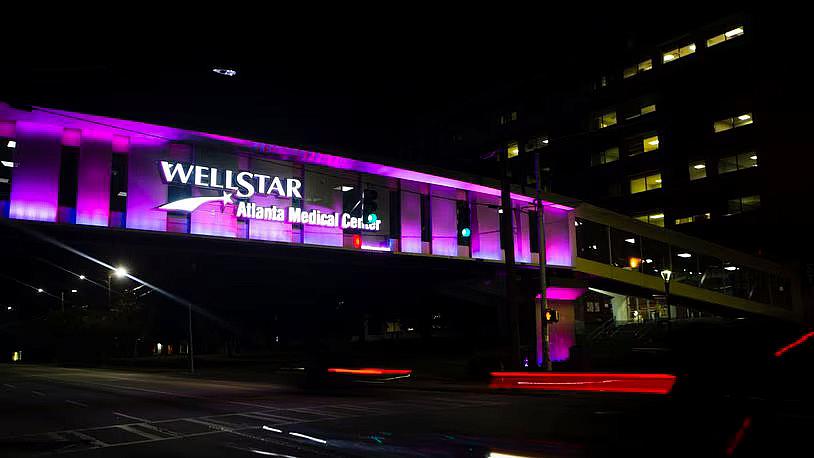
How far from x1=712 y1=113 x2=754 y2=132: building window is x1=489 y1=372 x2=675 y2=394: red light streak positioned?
51902 millimetres

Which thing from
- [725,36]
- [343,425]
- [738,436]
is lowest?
[343,425]

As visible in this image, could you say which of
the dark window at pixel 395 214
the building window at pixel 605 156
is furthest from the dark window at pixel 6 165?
the building window at pixel 605 156

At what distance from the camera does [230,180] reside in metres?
23.4

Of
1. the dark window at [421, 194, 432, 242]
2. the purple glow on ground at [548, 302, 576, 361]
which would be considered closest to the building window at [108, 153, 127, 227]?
the dark window at [421, 194, 432, 242]

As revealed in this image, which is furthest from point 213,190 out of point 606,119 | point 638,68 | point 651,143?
point 638,68

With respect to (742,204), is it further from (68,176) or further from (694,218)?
(68,176)

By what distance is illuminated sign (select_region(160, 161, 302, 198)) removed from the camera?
2212cm

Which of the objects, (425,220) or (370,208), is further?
(425,220)

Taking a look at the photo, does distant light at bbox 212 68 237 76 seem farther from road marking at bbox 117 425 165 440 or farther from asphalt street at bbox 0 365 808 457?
road marking at bbox 117 425 165 440

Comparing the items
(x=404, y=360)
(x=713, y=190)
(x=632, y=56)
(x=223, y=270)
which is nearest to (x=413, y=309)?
(x=404, y=360)

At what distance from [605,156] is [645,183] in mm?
6328

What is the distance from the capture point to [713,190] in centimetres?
6412

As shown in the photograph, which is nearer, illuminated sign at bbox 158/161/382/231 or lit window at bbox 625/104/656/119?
illuminated sign at bbox 158/161/382/231

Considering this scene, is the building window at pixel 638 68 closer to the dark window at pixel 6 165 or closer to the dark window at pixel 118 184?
the dark window at pixel 118 184
